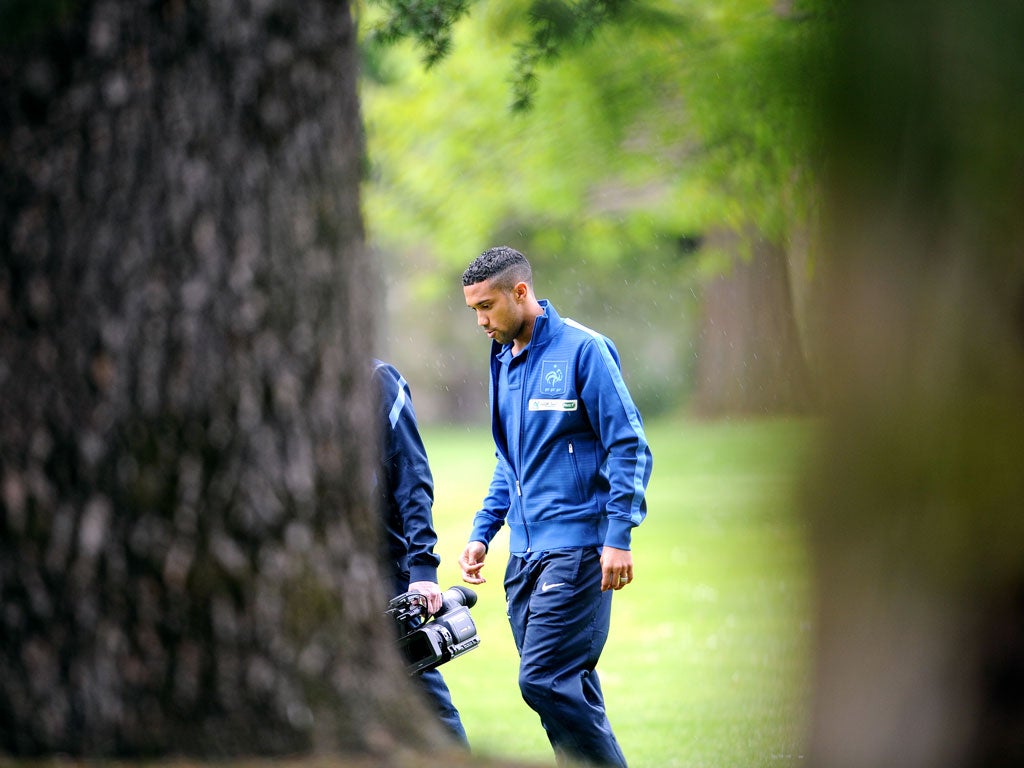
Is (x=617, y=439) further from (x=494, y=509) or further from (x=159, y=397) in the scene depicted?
(x=159, y=397)

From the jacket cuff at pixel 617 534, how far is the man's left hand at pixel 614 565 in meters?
0.02

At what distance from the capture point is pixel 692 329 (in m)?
40.1

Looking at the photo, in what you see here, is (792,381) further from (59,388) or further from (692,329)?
(692,329)

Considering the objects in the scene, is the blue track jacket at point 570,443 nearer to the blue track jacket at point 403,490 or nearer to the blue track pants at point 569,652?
the blue track pants at point 569,652

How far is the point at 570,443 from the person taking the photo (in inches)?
216

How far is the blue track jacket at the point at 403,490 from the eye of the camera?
519 cm

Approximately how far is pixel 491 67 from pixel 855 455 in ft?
61.4

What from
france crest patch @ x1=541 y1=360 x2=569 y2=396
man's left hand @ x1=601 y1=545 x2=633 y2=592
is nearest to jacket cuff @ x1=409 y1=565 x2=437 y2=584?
man's left hand @ x1=601 y1=545 x2=633 y2=592

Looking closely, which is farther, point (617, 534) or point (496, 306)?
point (496, 306)

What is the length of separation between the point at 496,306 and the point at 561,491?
0.86 metres

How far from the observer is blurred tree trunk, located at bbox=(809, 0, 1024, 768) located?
2076 mm

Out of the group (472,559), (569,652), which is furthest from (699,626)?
(569,652)

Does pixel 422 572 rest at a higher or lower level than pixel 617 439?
lower

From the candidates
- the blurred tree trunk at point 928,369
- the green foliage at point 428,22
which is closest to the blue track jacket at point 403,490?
the green foliage at point 428,22
